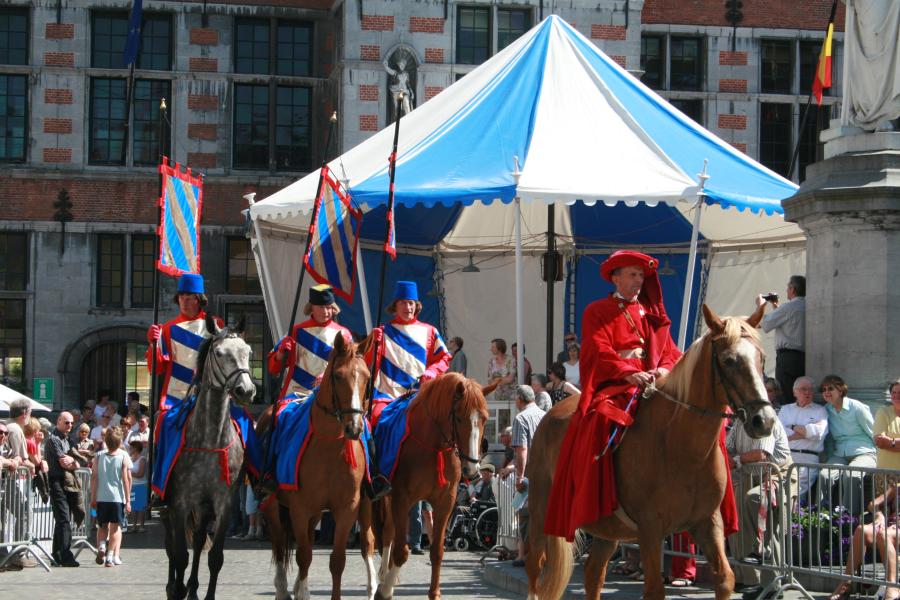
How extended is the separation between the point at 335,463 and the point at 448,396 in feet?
3.56

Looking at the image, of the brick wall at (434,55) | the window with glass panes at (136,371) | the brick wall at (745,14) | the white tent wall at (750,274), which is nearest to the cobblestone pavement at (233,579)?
the white tent wall at (750,274)

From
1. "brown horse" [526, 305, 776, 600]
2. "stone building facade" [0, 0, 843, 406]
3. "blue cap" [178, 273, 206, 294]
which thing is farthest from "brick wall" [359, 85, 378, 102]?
"brown horse" [526, 305, 776, 600]

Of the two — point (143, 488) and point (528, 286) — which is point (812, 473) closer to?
point (143, 488)

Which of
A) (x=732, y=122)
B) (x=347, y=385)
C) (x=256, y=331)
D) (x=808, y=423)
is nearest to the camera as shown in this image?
(x=347, y=385)

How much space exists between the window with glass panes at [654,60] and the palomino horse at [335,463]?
19804mm

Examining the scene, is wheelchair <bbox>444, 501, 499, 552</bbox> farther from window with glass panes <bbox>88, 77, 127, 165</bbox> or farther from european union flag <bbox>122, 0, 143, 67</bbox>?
window with glass panes <bbox>88, 77, 127, 165</bbox>

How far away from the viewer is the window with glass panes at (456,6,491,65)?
2619 centimetres

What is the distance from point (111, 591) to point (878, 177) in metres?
6.57

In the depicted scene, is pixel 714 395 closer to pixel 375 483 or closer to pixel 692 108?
pixel 375 483

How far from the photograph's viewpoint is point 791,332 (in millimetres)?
11430

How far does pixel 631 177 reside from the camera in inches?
589

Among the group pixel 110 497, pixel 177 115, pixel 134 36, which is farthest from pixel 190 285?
pixel 177 115

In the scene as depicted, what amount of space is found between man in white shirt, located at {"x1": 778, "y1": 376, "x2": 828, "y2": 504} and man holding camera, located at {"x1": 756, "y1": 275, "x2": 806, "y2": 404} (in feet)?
2.87

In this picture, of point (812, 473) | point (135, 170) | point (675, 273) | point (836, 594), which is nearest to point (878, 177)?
point (812, 473)
